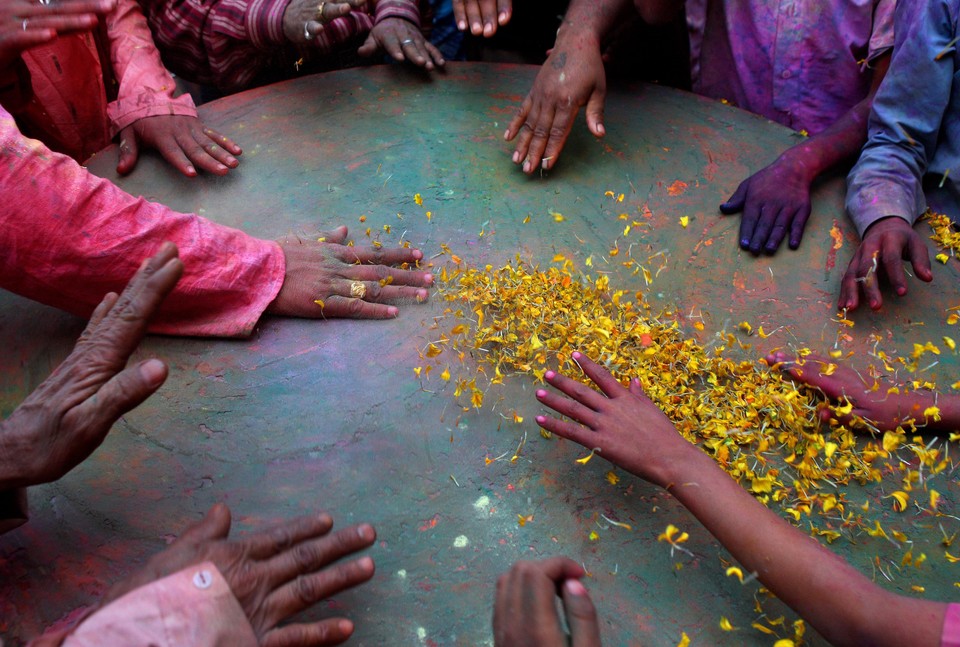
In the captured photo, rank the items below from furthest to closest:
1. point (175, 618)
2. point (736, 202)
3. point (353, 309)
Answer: point (736, 202)
point (353, 309)
point (175, 618)

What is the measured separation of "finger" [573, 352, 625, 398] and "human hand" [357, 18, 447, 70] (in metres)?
1.41

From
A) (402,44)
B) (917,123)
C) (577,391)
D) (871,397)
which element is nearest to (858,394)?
(871,397)

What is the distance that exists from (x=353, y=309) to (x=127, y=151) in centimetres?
97

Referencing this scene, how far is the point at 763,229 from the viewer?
6.21 ft

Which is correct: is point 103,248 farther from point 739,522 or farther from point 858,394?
point 858,394

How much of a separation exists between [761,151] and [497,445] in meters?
1.38

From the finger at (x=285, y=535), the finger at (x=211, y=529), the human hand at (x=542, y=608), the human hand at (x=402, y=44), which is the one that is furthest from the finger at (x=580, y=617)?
the human hand at (x=402, y=44)

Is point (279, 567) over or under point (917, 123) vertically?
under

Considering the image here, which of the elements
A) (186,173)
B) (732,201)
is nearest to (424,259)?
(186,173)

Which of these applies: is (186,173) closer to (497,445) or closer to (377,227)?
(377,227)

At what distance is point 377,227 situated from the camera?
6.48ft

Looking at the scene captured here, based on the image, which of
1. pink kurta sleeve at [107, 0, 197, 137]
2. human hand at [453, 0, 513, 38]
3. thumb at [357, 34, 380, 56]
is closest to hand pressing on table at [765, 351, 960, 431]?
human hand at [453, 0, 513, 38]

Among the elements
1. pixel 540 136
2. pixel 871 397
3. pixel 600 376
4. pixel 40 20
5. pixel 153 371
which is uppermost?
pixel 40 20

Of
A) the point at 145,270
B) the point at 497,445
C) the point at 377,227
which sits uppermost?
the point at 145,270
